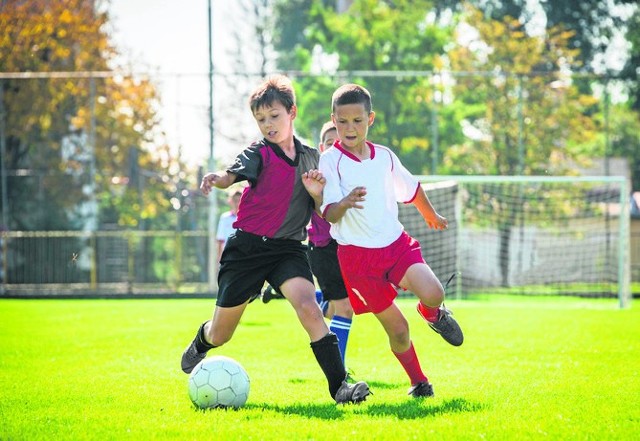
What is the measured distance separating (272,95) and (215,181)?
0.70 m

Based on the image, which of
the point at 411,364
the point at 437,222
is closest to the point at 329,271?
the point at 437,222

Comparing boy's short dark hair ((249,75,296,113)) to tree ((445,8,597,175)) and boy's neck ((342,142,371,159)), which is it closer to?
boy's neck ((342,142,371,159))

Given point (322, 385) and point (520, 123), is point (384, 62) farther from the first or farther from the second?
point (322, 385)

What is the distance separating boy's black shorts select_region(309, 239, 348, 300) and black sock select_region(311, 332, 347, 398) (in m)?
1.61

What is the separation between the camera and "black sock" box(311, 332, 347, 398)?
6043 mm

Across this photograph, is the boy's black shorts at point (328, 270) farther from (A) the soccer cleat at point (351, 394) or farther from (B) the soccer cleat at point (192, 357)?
(A) the soccer cleat at point (351, 394)

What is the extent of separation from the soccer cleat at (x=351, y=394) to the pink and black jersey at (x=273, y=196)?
100cm

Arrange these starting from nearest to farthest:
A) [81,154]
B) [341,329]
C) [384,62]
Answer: [341,329]
[81,154]
[384,62]

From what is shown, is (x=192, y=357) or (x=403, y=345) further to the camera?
(x=192, y=357)

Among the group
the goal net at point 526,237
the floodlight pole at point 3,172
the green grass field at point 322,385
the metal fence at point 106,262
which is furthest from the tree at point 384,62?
the green grass field at point 322,385

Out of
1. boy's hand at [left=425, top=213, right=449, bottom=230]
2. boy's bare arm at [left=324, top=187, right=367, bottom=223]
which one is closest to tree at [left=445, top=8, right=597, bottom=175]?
boy's hand at [left=425, top=213, right=449, bottom=230]

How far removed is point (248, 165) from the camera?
616cm

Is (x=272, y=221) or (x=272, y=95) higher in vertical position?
(x=272, y=95)

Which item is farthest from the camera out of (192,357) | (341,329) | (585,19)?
(585,19)
